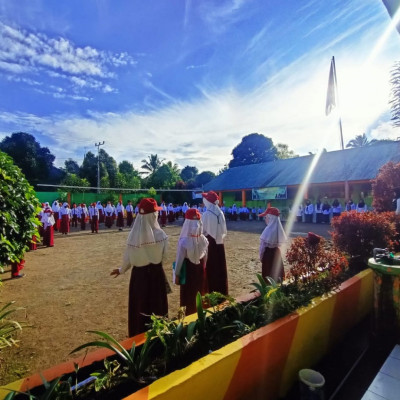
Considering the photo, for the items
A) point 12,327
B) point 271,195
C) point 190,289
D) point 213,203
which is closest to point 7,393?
point 190,289

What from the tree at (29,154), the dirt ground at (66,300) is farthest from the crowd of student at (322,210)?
the tree at (29,154)

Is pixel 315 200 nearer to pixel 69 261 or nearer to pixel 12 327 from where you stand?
pixel 69 261

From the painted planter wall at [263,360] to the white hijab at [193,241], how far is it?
1.53 m

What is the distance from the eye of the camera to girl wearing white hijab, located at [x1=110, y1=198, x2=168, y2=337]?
124 inches

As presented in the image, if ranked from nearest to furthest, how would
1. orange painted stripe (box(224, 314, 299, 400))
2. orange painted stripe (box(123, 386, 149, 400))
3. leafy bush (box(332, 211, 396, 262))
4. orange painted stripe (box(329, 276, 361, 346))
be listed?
1. orange painted stripe (box(123, 386, 149, 400))
2. orange painted stripe (box(224, 314, 299, 400))
3. orange painted stripe (box(329, 276, 361, 346))
4. leafy bush (box(332, 211, 396, 262))

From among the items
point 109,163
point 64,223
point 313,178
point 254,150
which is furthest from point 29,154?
point 313,178

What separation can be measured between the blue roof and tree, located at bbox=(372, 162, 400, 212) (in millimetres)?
9573

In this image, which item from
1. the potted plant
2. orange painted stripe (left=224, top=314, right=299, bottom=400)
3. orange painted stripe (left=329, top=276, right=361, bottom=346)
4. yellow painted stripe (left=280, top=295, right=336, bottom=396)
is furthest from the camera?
orange painted stripe (left=329, top=276, right=361, bottom=346)

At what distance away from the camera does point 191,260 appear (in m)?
3.71

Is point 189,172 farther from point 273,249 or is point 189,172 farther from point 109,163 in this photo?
point 273,249

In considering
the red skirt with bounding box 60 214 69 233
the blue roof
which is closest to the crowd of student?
the blue roof

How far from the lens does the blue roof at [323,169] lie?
17922 mm

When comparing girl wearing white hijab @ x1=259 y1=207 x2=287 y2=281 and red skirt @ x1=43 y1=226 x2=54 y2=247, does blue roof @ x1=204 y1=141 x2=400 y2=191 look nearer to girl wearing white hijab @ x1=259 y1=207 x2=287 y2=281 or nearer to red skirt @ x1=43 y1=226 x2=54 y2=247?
girl wearing white hijab @ x1=259 y1=207 x2=287 y2=281

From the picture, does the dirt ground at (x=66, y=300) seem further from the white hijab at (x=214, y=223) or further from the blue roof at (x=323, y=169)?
the blue roof at (x=323, y=169)
